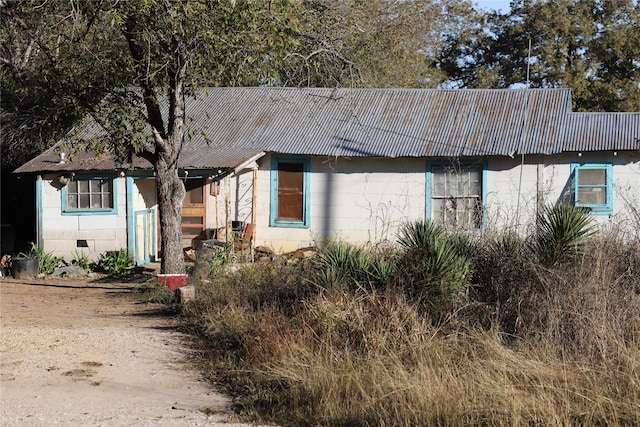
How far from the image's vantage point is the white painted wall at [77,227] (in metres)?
19.2

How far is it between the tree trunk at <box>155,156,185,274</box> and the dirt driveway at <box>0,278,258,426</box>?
1.30 metres

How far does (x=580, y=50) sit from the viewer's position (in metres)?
29.6

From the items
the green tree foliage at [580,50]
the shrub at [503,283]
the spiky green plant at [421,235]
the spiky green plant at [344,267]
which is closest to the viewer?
the shrub at [503,283]

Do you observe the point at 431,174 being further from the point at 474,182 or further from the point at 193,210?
the point at 193,210

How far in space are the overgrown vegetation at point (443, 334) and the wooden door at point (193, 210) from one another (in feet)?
28.3

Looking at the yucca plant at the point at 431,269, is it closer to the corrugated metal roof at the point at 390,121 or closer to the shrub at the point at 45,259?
the corrugated metal roof at the point at 390,121

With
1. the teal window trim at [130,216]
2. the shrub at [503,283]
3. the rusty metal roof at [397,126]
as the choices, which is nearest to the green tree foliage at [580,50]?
the rusty metal roof at [397,126]

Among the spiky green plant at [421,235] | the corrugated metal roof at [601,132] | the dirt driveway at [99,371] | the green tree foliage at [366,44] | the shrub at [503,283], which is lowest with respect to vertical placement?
the dirt driveway at [99,371]

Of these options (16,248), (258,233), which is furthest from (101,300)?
(16,248)

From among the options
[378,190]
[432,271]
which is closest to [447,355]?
[432,271]

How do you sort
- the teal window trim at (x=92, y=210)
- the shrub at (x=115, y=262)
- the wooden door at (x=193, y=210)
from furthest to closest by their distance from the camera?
the wooden door at (x=193, y=210), the teal window trim at (x=92, y=210), the shrub at (x=115, y=262)

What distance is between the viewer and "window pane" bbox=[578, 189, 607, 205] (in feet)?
59.3

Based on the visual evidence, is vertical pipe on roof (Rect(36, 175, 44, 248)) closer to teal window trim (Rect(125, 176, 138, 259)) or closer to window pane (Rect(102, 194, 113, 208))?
window pane (Rect(102, 194, 113, 208))

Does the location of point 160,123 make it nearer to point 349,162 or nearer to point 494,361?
point 349,162
